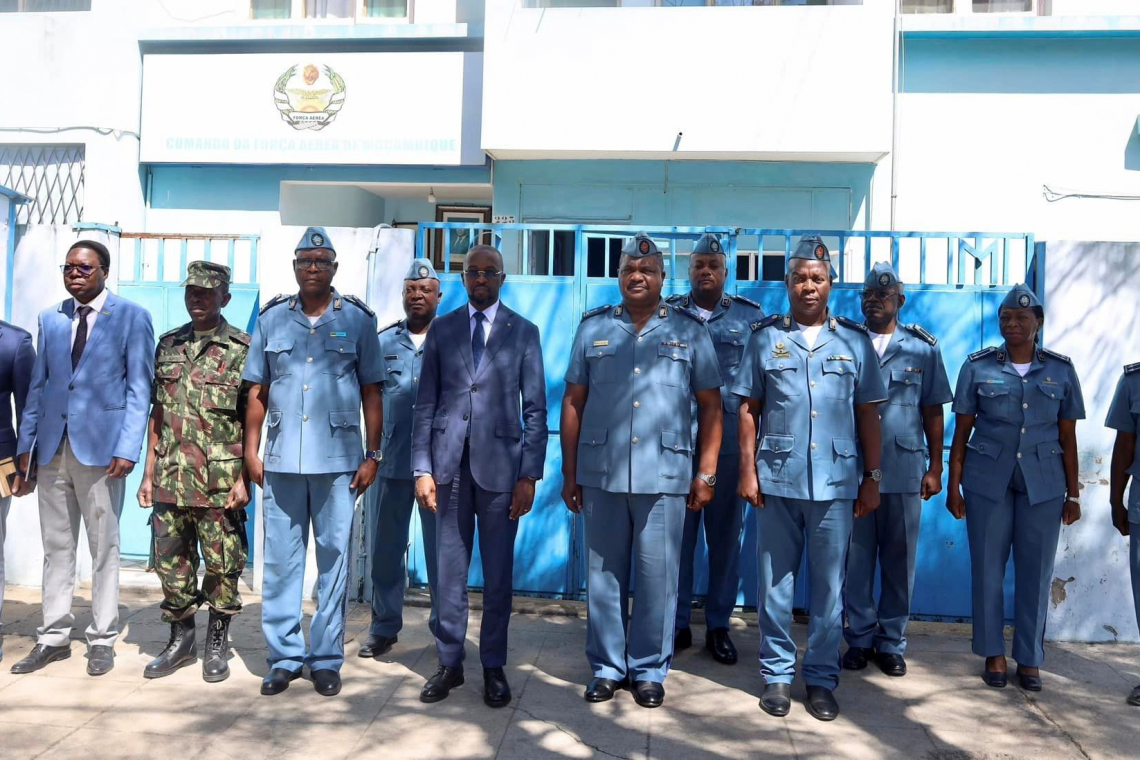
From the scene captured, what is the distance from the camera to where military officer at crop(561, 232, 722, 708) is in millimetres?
4531

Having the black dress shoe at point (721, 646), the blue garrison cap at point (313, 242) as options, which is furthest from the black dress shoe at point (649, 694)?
the blue garrison cap at point (313, 242)

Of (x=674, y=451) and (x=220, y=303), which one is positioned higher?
(x=220, y=303)

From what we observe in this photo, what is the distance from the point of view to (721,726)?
429 centimetres

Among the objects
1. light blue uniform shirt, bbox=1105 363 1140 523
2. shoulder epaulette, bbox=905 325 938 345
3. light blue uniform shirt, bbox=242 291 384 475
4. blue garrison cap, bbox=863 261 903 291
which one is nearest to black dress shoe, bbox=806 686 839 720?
light blue uniform shirt, bbox=1105 363 1140 523

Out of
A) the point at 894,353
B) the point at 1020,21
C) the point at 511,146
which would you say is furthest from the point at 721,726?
the point at 1020,21

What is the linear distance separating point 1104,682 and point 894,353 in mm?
2050

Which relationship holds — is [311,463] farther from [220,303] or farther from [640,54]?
[640,54]

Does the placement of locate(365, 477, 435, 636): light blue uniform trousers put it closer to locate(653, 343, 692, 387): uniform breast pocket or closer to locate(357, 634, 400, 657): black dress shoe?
locate(357, 634, 400, 657): black dress shoe

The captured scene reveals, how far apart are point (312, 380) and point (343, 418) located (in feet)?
0.79

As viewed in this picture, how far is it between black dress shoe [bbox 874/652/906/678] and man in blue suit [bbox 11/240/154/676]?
404 cm

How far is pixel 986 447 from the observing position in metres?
4.96

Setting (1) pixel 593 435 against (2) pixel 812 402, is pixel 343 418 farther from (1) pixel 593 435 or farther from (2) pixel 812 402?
(2) pixel 812 402

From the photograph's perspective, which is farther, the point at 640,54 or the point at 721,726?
the point at 640,54

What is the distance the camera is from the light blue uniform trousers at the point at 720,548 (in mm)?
5254
